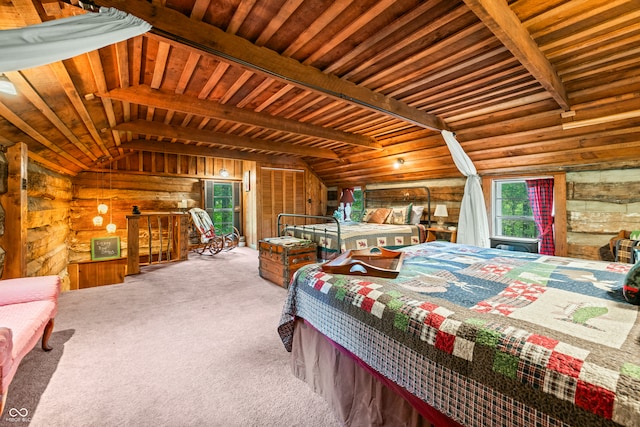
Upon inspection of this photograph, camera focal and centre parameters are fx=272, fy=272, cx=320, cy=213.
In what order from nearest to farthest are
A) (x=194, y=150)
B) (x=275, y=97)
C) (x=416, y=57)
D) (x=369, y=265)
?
(x=369, y=265) → (x=416, y=57) → (x=275, y=97) → (x=194, y=150)

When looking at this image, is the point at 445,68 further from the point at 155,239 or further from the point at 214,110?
the point at 155,239

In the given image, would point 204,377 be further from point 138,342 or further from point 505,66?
point 505,66

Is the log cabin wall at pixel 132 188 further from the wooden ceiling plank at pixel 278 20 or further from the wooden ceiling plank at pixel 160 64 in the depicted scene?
the wooden ceiling plank at pixel 278 20

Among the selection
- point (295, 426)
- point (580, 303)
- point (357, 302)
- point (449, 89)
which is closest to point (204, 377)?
point (295, 426)

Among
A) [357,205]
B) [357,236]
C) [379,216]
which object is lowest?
[357,236]

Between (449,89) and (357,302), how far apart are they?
2913mm

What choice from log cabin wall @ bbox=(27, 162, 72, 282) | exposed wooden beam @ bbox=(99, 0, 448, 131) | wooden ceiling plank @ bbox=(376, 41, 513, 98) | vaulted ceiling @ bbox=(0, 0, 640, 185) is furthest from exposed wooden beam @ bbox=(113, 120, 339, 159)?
wooden ceiling plank @ bbox=(376, 41, 513, 98)

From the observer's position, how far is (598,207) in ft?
12.4

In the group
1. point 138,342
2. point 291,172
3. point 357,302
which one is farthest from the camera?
point 291,172

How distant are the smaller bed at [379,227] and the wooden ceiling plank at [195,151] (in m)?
1.80

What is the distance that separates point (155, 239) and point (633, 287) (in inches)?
298

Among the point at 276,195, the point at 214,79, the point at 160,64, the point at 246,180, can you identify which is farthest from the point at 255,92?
the point at 246,180

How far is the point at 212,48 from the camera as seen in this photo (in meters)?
1.98

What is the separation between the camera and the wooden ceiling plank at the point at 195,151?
5.23 m
